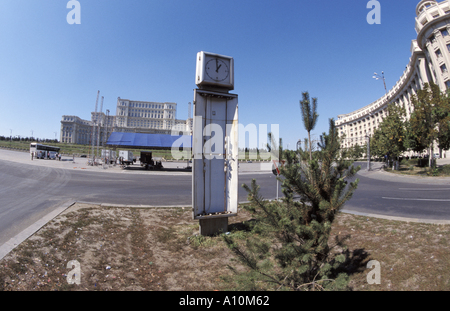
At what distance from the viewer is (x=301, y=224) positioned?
304cm

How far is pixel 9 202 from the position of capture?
7191 mm

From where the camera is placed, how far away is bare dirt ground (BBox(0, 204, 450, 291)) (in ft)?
10.5

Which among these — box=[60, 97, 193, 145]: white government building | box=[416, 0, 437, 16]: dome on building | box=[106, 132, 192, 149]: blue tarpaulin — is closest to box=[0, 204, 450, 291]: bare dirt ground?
box=[106, 132, 192, 149]: blue tarpaulin

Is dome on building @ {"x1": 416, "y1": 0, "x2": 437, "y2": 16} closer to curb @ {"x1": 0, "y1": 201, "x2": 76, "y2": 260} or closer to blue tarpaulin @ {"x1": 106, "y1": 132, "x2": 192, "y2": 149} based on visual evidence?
blue tarpaulin @ {"x1": 106, "y1": 132, "x2": 192, "y2": 149}

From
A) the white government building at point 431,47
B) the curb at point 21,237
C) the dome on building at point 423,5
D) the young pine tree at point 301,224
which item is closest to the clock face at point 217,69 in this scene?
the young pine tree at point 301,224

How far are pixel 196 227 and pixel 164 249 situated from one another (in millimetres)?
1475

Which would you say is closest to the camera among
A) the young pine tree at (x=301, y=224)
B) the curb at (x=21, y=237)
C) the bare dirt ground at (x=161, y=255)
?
the young pine tree at (x=301, y=224)

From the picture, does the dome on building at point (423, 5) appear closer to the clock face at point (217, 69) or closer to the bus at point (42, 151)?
the clock face at point (217, 69)

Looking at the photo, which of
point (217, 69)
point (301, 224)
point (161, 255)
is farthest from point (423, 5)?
point (161, 255)

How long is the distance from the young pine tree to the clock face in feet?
11.0

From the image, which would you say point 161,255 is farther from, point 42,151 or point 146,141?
point 42,151

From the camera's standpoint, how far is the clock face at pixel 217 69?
5.57m

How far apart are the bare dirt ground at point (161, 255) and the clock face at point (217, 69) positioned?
413cm
